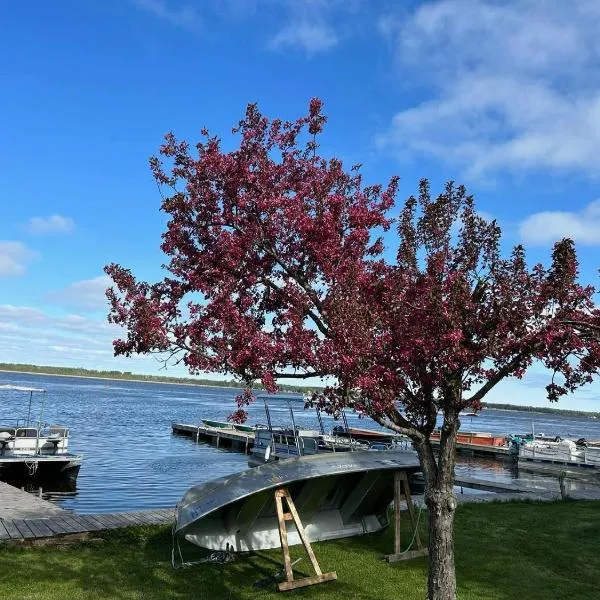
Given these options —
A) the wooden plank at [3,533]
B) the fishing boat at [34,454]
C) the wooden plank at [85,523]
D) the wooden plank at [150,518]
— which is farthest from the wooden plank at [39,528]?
the fishing boat at [34,454]

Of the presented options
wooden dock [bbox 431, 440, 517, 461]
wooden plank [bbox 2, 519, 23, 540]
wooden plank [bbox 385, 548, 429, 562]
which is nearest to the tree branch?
wooden plank [bbox 385, 548, 429, 562]

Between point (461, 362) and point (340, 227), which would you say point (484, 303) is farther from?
point (340, 227)

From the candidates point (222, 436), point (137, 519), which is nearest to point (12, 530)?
point (137, 519)

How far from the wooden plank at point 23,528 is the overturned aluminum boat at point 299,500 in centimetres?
309

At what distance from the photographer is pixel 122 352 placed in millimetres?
8062

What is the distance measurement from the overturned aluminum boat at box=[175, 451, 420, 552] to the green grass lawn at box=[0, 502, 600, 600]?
38 cm

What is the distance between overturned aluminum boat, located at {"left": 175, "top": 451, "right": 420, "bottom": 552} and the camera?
1005 centimetres

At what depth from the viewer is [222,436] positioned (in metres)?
46.4

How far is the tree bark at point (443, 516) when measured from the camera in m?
7.51

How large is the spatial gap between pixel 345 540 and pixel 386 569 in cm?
201

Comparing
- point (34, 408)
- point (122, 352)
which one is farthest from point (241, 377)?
point (34, 408)

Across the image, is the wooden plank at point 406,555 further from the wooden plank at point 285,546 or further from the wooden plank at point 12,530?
the wooden plank at point 12,530

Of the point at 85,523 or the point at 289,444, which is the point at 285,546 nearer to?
the point at 85,523

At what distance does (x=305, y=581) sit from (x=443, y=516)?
304 cm
